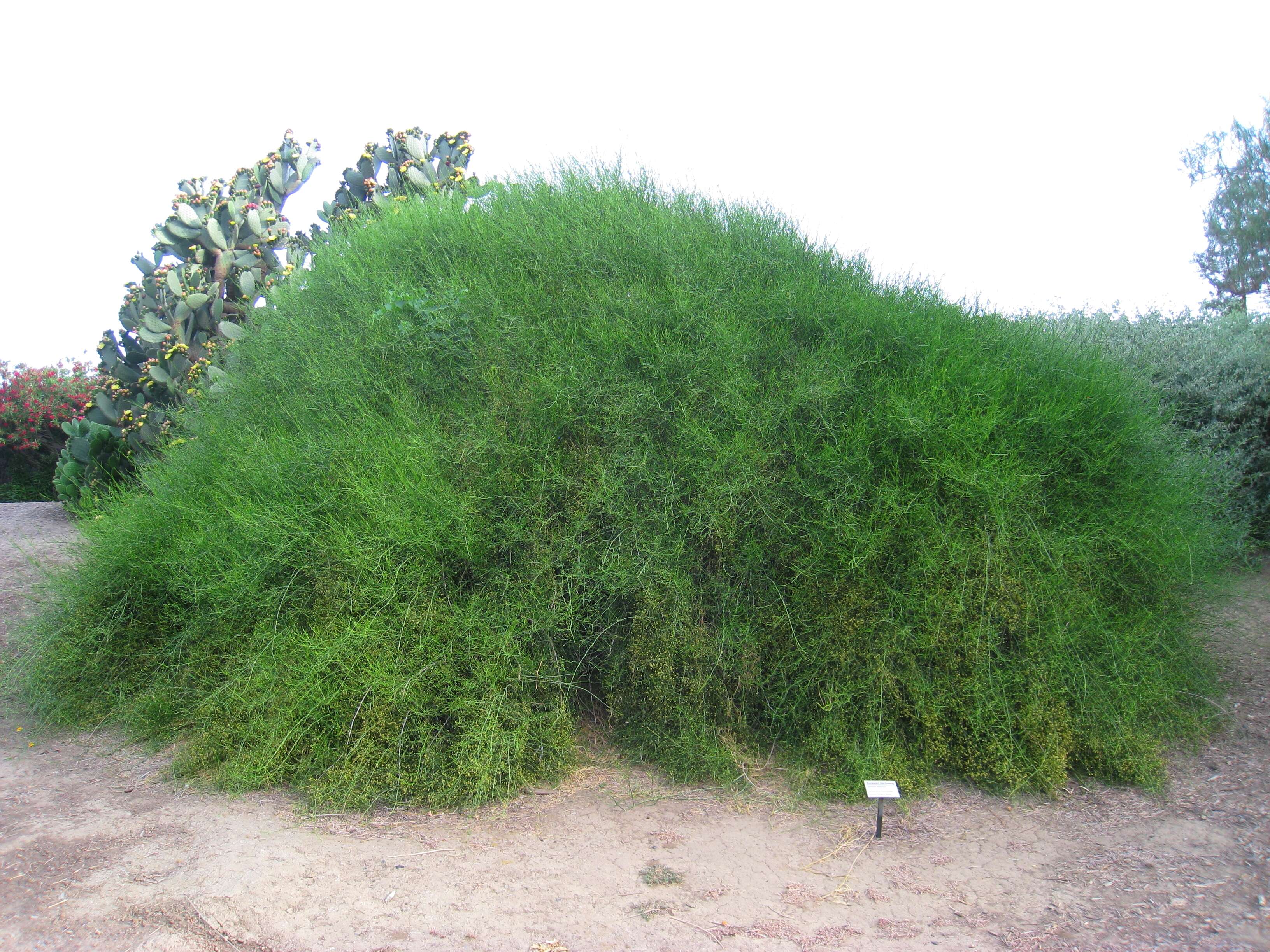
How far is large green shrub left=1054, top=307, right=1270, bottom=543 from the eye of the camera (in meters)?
7.17

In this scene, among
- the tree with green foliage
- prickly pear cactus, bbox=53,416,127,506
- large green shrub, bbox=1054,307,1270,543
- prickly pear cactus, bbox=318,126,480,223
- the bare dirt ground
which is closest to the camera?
the bare dirt ground

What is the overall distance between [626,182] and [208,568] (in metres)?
4.02

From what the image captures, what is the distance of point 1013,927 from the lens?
299 centimetres

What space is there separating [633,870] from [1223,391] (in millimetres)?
6983

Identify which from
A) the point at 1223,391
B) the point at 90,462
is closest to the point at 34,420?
the point at 90,462

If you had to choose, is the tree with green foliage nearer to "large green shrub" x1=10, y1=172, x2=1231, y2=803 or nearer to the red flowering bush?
"large green shrub" x1=10, y1=172, x2=1231, y2=803

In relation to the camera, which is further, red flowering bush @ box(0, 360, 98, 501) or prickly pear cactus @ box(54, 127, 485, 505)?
red flowering bush @ box(0, 360, 98, 501)

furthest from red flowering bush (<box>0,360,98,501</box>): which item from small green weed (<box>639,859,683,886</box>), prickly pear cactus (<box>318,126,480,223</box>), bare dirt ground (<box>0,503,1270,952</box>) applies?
small green weed (<box>639,859,683,886</box>)

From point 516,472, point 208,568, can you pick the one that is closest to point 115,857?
point 208,568

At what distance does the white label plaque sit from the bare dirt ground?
358mm

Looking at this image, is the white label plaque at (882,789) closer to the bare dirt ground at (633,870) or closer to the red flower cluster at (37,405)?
the bare dirt ground at (633,870)

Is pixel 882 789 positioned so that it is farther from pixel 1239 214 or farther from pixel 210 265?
pixel 1239 214

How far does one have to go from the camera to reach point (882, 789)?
10.8ft

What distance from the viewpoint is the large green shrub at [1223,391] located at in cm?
717
